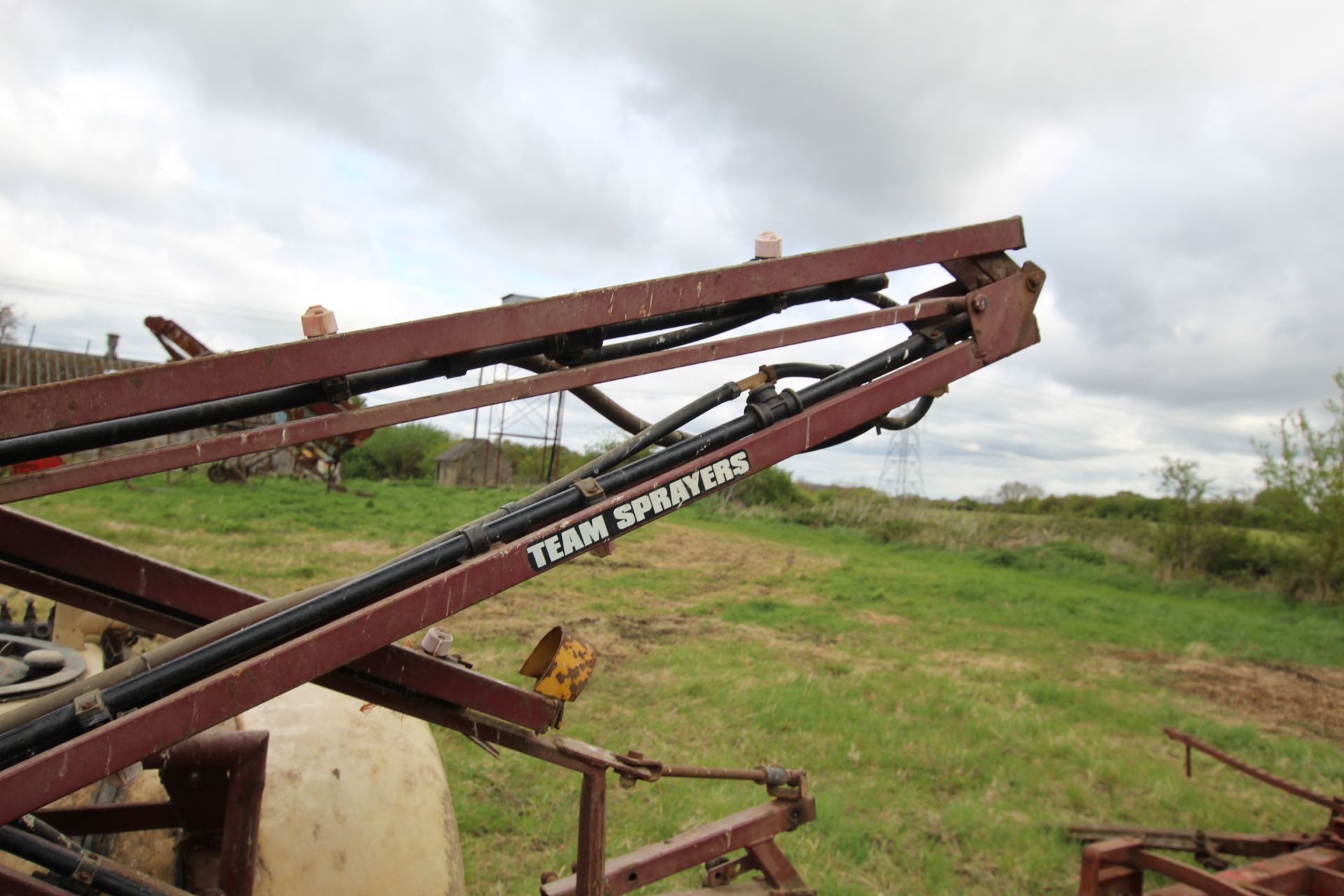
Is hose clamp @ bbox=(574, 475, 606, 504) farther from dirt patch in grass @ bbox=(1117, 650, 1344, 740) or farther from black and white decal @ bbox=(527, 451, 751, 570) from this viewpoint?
dirt patch in grass @ bbox=(1117, 650, 1344, 740)

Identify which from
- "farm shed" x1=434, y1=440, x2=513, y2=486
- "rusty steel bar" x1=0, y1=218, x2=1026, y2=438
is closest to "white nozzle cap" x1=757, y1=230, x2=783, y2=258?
"rusty steel bar" x1=0, y1=218, x2=1026, y2=438

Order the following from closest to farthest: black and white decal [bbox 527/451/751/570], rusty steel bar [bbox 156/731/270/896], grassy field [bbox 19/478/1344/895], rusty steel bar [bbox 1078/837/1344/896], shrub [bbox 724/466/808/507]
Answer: black and white decal [bbox 527/451/751/570] → rusty steel bar [bbox 156/731/270/896] → rusty steel bar [bbox 1078/837/1344/896] → grassy field [bbox 19/478/1344/895] → shrub [bbox 724/466/808/507]

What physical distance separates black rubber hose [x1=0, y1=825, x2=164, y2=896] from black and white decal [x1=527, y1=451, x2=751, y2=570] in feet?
4.18

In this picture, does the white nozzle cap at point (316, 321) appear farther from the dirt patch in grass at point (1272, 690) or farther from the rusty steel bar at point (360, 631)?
the dirt patch in grass at point (1272, 690)

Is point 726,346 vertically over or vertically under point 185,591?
over

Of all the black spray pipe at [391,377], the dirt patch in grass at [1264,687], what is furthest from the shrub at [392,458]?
the black spray pipe at [391,377]

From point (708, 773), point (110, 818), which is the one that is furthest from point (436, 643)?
point (110, 818)

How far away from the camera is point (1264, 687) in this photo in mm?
10156

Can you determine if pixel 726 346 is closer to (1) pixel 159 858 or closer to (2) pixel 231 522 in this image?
(1) pixel 159 858

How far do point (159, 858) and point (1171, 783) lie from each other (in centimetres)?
→ 647

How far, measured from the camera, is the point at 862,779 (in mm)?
5859

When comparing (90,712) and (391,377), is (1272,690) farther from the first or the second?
(90,712)

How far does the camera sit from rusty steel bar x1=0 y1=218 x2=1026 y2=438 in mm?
1570

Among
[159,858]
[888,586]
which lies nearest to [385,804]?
[159,858]
